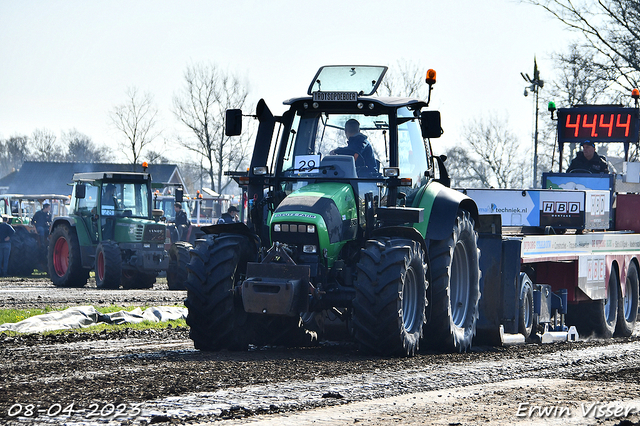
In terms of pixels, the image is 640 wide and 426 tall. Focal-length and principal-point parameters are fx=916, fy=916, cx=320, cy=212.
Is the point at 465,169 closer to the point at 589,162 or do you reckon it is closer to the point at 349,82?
the point at 589,162

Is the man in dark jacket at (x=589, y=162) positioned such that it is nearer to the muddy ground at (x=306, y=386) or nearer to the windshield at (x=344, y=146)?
the muddy ground at (x=306, y=386)

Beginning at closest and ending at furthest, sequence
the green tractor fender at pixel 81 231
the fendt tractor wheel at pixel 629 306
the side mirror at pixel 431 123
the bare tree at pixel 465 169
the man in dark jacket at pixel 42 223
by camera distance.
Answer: the side mirror at pixel 431 123 → the fendt tractor wheel at pixel 629 306 → the green tractor fender at pixel 81 231 → the man in dark jacket at pixel 42 223 → the bare tree at pixel 465 169

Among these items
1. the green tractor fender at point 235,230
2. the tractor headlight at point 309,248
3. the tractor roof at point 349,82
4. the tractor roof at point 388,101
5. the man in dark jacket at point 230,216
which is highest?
the tractor roof at point 349,82

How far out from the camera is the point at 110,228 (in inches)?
849

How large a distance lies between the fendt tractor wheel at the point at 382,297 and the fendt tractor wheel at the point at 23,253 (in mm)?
19056

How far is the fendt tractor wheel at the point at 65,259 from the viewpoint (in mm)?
21594

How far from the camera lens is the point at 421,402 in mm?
6449

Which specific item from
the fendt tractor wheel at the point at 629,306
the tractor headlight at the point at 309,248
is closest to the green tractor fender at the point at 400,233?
the tractor headlight at the point at 309,248

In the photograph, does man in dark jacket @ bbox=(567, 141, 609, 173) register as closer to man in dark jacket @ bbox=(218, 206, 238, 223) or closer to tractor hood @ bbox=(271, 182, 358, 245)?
tractor hood @ bbox=(271, 182, 358, 245)

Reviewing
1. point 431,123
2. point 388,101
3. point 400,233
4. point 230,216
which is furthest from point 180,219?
point 400,233

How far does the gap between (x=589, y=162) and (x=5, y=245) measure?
16.7m

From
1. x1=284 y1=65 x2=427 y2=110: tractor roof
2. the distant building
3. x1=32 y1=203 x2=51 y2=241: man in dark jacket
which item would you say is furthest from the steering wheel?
the distant building

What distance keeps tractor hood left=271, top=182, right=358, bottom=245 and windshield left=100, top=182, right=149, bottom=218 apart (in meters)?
13.3

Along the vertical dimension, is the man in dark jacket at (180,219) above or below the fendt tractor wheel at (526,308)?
above
